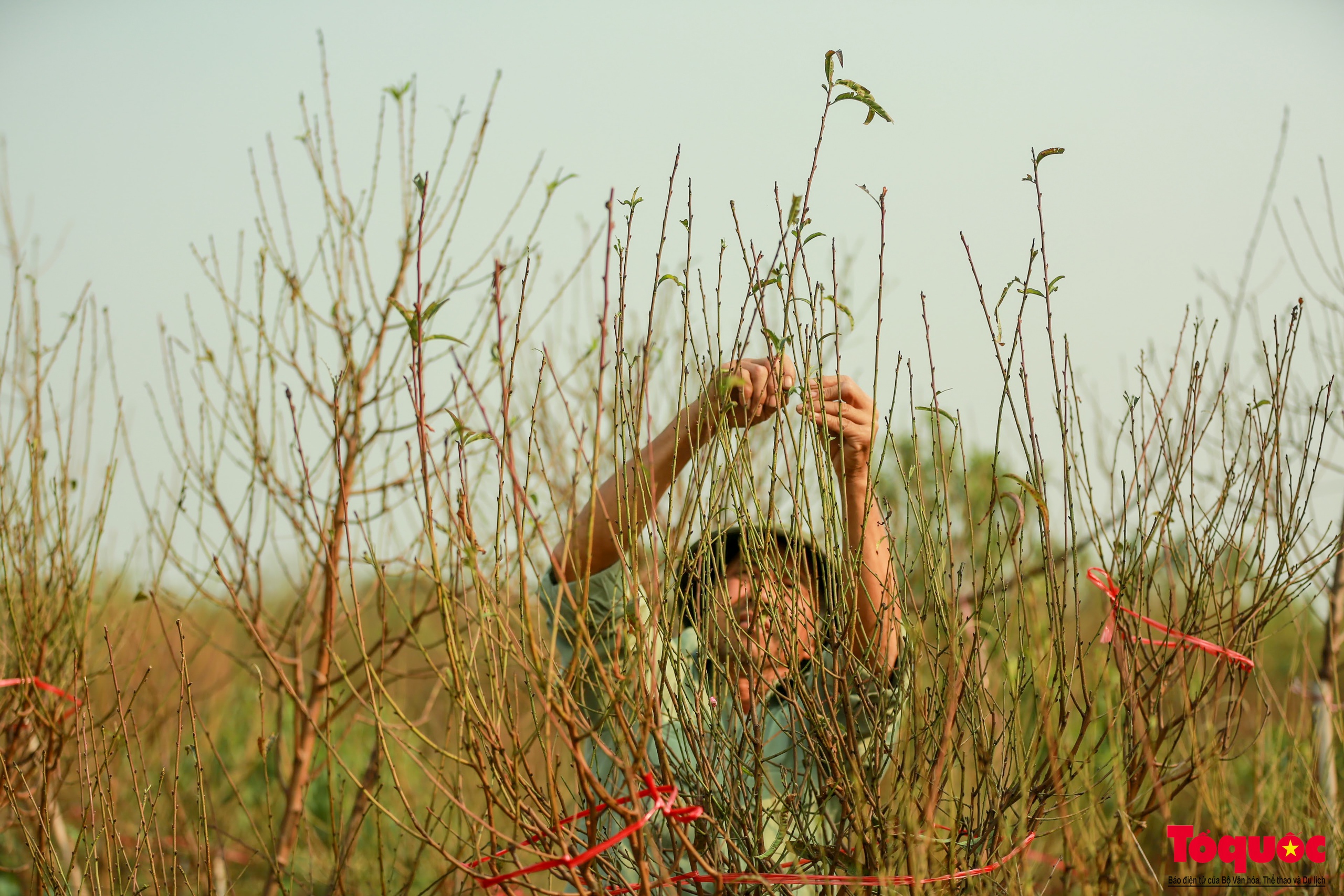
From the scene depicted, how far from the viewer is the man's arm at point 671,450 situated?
48.6 inches

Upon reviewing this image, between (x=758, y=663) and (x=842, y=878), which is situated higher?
(x=758, y=663)

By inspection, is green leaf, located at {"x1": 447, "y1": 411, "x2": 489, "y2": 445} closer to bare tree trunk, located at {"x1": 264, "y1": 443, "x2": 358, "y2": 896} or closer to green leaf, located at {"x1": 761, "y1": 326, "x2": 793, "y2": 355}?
green leaf, located at {"x1": 761, "y1": 326, "x2": 793, "y2": 355}

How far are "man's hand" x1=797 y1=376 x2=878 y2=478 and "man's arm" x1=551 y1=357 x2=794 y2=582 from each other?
86 mm

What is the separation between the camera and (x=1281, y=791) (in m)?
2.05

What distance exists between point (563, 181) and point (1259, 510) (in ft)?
6.49

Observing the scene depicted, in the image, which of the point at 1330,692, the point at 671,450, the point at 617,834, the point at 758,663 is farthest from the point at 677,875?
the point at 1330,692

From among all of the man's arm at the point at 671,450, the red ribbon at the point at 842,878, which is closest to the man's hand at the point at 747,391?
the man's arm at the point at 671,450

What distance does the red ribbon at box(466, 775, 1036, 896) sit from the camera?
1.19 metres

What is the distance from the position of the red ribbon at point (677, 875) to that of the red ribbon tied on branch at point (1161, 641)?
36 centimetres

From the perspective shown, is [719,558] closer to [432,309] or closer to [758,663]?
[758,663]

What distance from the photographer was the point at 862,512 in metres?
1.69

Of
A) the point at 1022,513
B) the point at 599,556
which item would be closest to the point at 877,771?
the point at 1022,513

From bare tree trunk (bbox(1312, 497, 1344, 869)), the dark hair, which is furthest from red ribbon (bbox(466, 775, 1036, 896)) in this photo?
bare tree trunk (bbox(1312, 497, 1344, 869))

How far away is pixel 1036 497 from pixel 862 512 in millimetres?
458
